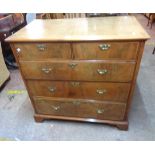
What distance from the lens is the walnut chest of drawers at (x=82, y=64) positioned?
3.84 ft

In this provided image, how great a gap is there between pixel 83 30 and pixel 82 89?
494mm

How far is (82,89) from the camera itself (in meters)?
1.43

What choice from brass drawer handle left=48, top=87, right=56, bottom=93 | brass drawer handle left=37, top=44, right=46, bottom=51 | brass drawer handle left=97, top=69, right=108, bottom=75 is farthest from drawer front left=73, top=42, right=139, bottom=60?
brass drawer handle left=48, top=87, right=56, bottom=93

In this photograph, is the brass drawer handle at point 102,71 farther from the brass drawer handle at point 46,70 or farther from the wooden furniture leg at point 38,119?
the wooden furniture leg at point 38,119

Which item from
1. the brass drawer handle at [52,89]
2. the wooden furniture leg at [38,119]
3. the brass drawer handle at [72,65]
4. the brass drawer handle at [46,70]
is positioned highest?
the brass drawer handle at [72,65]

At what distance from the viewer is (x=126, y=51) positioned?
1.16 meters

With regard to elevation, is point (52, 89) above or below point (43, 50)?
below

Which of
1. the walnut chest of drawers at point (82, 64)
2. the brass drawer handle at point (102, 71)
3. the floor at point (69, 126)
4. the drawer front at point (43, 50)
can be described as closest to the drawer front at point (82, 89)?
the walnut chest of drawers at point (82, 64)

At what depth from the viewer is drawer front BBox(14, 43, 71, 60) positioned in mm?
1217

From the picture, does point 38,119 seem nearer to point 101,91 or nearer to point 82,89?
point 82,89

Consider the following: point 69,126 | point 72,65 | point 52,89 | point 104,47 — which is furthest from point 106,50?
point 69,126
